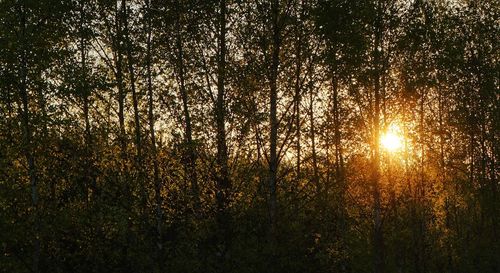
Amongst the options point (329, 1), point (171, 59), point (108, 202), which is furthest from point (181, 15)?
point (108, 202)

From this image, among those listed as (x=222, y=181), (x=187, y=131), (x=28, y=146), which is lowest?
(x=222, y=181)

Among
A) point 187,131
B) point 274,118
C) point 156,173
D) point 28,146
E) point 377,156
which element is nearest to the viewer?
point 28,146

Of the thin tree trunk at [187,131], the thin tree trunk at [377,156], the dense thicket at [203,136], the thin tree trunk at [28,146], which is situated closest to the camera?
the thin tree trunk at [28,146]

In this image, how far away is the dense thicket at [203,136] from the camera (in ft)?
62.2

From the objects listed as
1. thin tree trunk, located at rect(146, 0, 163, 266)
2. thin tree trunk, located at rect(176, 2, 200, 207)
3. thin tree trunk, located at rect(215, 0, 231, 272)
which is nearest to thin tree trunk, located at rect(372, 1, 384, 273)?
thin tree trunk, located at rect(215, 0, 231, 272)

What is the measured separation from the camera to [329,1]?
2216cm

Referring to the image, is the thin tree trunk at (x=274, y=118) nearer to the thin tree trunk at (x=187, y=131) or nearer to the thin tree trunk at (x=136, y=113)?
the thin tree trunk at (x=187, y=131)

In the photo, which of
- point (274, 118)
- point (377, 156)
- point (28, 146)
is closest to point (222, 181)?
point (274, 118)

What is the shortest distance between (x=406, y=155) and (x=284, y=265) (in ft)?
35.1

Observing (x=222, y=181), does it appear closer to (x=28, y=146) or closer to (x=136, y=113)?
(x=136, y=113)

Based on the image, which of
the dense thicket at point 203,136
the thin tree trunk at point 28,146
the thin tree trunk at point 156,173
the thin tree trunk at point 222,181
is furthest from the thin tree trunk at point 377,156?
the thin tree trunk at point 28,146

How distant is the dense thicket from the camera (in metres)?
19.0

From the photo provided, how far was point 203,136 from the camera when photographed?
20.7 metres

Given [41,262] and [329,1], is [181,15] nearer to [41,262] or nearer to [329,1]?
[329,1]
